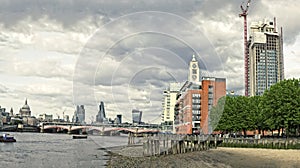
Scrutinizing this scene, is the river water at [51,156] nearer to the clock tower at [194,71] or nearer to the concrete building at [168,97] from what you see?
the concrete building at [168,97]

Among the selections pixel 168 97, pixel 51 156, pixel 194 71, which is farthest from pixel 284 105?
pixel 51 156

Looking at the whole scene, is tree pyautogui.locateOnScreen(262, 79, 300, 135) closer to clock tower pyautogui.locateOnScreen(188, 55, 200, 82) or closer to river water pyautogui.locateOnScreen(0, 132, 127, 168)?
river water pyautogui.locateOnScreen(0, 132, 127, 168)

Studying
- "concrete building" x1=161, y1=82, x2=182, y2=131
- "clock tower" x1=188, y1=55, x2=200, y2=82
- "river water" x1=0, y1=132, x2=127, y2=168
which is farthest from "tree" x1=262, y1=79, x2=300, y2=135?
"clock tower" x1=188, y1=55, x2=200, y2=82

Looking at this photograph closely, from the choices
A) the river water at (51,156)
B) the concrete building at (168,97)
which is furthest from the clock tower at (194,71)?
the river water at (51,156)

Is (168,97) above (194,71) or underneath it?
underneath

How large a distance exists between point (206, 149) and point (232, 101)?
26.4 meters

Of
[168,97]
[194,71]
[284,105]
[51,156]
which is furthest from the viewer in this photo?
[284,105]

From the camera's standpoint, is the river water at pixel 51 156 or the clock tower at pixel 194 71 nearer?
the clock tower at pixel 194 71

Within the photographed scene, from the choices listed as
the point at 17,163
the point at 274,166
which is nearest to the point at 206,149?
the point at 274,166

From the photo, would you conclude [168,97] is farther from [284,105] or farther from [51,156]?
[284,105]

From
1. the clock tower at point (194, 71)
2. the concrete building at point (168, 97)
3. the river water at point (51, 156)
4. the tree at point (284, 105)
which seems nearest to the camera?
the clock tower at point (194, 71)

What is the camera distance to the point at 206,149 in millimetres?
74188

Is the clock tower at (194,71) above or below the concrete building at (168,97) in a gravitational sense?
above

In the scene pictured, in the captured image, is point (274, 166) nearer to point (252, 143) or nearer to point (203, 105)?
point (252, 143)
